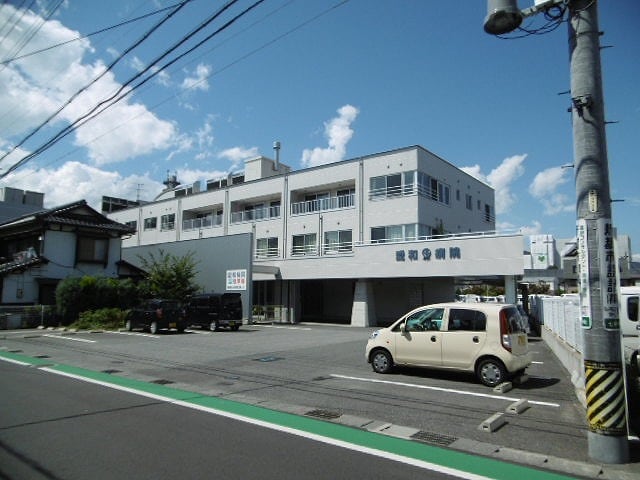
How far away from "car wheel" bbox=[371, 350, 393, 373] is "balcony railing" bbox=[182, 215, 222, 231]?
3234 centimetres

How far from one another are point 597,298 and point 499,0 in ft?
13.3

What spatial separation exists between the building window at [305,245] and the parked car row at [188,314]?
10035 millimetres

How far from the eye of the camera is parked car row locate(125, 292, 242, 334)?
23.0 metres

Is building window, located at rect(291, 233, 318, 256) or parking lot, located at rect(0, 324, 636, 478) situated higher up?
building window, located at rect(291, 233, 318, 256)

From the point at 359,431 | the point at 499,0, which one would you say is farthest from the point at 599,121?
the point at 359,431

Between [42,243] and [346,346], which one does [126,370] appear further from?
[42,243]

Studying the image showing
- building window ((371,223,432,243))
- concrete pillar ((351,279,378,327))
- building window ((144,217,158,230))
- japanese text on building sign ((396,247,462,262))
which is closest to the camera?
japanese text on building sign ((396,247,462,262))

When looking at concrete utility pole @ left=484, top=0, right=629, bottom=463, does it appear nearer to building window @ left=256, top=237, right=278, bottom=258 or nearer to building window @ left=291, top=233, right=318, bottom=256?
building window @ left=291, top=233, right=318, bottom=256

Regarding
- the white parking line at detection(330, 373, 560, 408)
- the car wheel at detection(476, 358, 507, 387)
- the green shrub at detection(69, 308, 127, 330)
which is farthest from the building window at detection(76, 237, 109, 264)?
the car wheel at detection(476, 358, 507, 387)

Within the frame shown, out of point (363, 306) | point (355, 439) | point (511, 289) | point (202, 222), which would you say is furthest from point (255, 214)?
point (355, 439)

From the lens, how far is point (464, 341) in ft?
33.1

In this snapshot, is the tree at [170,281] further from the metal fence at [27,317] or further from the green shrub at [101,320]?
the metal fence at [27,317]

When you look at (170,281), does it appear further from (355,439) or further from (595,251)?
(595,251)

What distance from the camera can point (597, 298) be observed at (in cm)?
566
